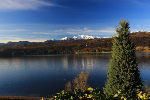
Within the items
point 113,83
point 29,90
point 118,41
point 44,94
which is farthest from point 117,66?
point 29,90

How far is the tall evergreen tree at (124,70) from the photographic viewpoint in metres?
6.40

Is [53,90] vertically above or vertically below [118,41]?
below

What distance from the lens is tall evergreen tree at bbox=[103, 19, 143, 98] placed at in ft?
21.0

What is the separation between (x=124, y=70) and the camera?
21.4ft

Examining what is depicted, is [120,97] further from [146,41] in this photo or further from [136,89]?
[146,41]

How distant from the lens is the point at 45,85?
30.6 meters

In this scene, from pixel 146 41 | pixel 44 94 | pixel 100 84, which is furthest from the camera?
pixel 146 41

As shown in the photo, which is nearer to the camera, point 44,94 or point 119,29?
point 119,29

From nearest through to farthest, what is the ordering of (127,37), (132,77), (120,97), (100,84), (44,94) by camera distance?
(120,97), (132,77), (127,37), (44,94), (100,84)

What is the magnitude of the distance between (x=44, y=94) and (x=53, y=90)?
256cm

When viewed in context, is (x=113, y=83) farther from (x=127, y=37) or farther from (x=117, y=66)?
(x=127, y=37)

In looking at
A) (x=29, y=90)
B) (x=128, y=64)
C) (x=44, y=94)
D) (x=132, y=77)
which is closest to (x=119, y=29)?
(x=128, y=64)

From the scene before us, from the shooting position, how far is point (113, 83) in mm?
6648

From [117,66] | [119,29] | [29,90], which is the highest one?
[119,29]
